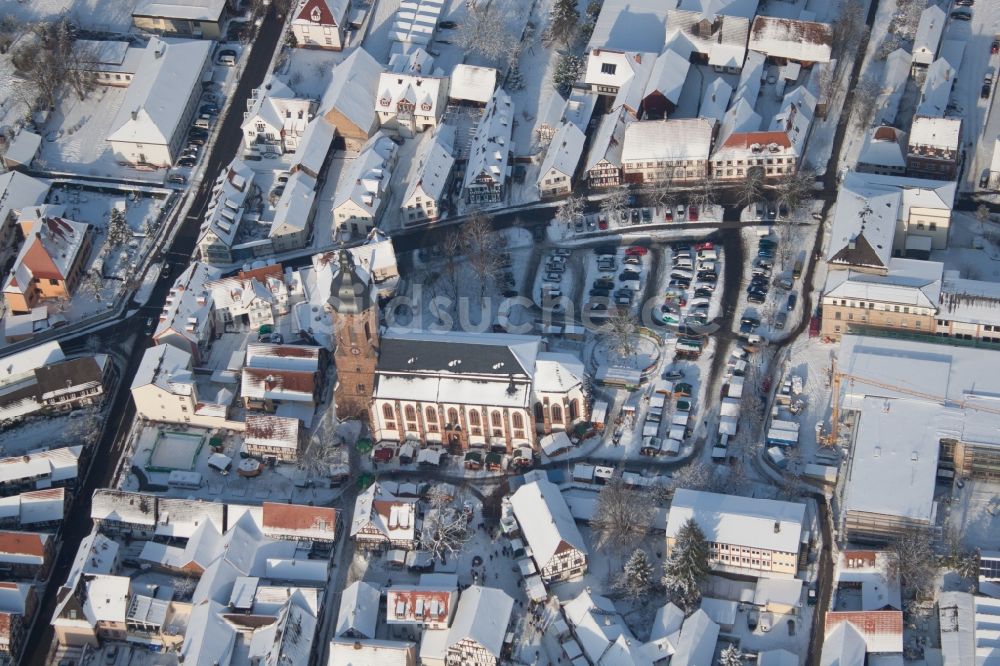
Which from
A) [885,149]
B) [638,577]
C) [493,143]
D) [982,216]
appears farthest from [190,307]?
[982,216]

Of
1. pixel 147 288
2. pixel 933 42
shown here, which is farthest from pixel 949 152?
pixel 147 288

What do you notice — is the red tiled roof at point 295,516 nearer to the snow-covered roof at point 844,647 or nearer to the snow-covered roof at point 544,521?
the snow-covered roof at point 544,521

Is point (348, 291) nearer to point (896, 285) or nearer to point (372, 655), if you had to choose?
point (372, 655)

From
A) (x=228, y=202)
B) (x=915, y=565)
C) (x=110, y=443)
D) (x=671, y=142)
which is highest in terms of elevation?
(x=671, y=142)

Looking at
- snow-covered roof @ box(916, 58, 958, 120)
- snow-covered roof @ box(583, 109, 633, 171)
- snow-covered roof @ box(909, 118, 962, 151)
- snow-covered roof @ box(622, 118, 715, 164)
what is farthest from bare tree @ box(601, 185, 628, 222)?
snow-covered roof @ box(916, 58, 958, 120)

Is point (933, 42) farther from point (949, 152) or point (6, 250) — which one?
point (6, 250)

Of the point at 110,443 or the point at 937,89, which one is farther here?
the point at 937,89
